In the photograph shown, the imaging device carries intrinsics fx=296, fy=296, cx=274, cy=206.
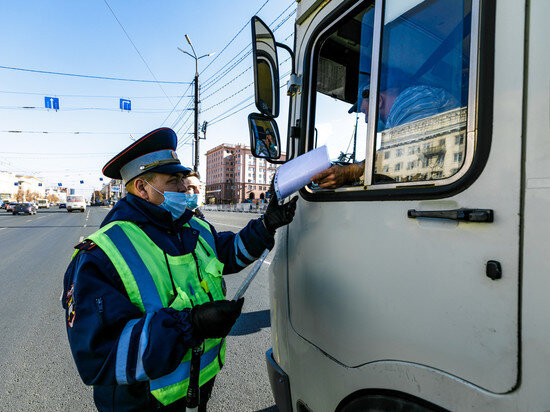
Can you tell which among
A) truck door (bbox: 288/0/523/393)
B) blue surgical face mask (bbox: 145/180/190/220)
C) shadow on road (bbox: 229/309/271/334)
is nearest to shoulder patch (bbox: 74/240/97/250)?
blue surgical face mask (bbox: 145/180/190/220)

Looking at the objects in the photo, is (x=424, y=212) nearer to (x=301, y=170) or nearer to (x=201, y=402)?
(x=301, y=170)

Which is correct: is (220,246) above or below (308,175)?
below

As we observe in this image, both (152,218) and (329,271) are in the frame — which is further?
(152,218)

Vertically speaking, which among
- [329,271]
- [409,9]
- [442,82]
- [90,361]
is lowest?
[90,361]

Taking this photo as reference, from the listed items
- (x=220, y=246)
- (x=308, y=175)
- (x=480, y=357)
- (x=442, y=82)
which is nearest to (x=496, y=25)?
(x=442, y=82)

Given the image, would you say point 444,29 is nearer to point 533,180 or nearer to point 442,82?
point 442,82

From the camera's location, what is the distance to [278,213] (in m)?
1.59

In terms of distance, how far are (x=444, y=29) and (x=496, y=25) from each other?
0.76 ft

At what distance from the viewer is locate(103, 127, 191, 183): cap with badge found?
1.63m

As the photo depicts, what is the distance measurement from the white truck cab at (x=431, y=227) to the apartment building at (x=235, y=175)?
80537 millimetres

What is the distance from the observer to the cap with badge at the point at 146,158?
1629 mm

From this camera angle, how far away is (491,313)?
780mm

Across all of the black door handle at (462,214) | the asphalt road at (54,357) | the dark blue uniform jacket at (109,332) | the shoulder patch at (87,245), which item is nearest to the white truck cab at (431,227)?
the black door handle at (462,214)

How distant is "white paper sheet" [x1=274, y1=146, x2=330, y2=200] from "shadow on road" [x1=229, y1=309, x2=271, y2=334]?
8.54ft
